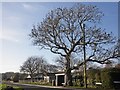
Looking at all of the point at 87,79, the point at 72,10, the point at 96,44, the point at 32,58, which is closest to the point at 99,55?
the point at 96,44

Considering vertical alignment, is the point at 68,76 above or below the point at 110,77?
above

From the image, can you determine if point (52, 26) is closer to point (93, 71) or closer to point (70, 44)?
point (70, 44)

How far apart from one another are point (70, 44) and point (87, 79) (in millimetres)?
6112

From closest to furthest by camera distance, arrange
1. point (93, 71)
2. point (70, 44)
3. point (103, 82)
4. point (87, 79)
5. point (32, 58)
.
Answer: point (103, 82) → point (93, 71) → point (87, 79) → point (70, 44) → point (32, 58)

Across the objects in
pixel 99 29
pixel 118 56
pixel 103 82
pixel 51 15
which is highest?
pixel 51 15

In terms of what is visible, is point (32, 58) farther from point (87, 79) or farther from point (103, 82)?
point (103, 82)

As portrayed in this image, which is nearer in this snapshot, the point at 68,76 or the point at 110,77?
the point at 110,77

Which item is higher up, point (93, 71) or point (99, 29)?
point (99, 29)

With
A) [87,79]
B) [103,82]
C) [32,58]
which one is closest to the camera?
[103,82]

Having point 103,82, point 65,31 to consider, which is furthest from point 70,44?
point 103,82

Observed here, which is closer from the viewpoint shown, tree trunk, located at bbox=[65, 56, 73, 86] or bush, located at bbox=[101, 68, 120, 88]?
bush, located at bbox=[101, 68, 120, 88]

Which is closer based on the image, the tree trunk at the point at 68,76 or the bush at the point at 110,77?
the bush at the point at 110,77

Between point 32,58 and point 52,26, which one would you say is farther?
point 32,58

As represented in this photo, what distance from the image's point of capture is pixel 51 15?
36.3 meters
